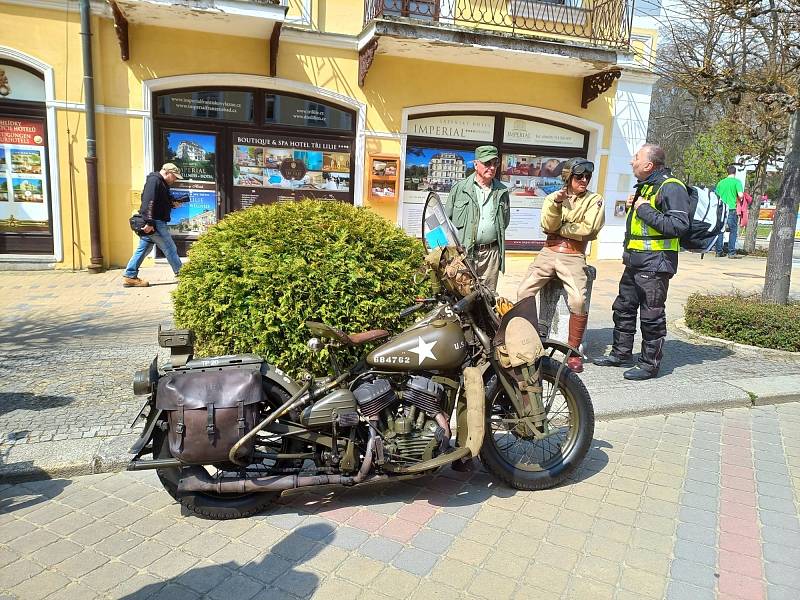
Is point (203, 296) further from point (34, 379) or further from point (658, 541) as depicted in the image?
point (658, 541)

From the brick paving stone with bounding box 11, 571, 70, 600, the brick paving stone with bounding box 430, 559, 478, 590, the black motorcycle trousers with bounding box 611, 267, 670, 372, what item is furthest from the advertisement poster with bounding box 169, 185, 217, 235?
the brick paving stone with bounding box 430, 559, 478, 590

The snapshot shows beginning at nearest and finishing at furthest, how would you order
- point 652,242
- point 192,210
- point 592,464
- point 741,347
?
point 592,464 < point 652,242 < point 741,347 < point 192,210

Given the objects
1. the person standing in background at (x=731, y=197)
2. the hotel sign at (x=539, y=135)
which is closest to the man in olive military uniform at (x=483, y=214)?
the hotel sign at (x=539, y=135)

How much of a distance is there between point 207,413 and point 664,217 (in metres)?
4.12

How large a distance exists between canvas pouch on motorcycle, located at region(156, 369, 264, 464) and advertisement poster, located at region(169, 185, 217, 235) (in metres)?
7.88

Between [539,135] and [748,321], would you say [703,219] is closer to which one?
[748,321]

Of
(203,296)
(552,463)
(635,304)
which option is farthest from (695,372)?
(203,296)

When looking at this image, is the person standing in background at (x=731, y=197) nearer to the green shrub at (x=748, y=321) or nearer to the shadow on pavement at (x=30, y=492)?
the green shrub at (x=748, y=321)

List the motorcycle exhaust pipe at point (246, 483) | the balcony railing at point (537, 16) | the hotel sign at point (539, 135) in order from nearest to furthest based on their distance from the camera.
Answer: the motorcycle exhaust pipe at point (246, 483)
the balcony railing at point (537, 16)
the hotel sign at point (539, 135)

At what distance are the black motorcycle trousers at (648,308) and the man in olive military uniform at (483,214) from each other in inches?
50.0

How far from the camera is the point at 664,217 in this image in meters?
5.14

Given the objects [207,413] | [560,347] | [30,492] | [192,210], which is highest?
[192,210]

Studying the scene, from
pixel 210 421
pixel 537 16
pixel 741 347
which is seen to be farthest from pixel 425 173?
pixel 210 421

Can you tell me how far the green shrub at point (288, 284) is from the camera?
3697 mm
